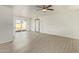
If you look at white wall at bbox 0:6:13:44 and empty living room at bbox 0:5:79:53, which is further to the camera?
white wall at bbox 0:6:13:44

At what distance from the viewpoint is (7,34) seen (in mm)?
4566

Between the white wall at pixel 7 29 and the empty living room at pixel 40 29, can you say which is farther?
the white wall at pixel 7 29

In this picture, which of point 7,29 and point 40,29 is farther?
point 7,29

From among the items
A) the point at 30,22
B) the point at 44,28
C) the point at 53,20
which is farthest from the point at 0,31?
the point at 53,20

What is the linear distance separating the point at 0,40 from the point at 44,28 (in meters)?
2.16

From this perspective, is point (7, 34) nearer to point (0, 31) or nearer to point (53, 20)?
point (0, 31)
